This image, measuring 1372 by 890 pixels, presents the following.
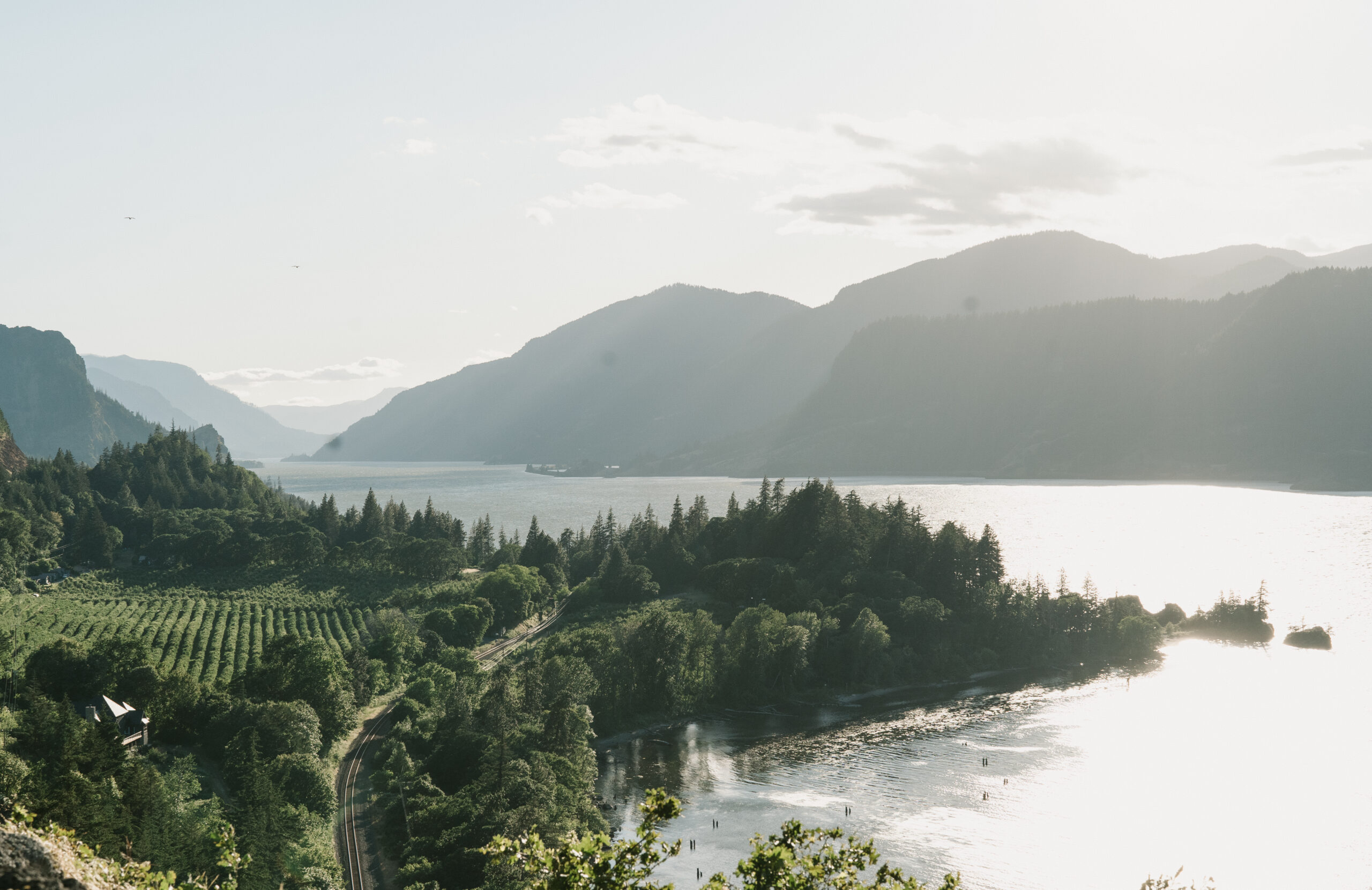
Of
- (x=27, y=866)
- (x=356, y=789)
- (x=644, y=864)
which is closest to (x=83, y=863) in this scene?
(x=27, y=866)

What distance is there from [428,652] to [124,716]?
36.4 meters

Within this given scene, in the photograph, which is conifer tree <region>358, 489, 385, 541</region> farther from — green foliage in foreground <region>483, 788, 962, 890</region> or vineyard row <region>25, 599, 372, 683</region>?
green foliage in foreground <region>483, 788, 962, 890</region>

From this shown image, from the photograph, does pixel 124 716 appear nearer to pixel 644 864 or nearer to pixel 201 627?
pixel 201 627

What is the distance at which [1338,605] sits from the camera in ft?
454

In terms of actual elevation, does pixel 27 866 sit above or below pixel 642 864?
above

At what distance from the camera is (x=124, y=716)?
59.6m

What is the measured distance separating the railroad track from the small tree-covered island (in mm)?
678

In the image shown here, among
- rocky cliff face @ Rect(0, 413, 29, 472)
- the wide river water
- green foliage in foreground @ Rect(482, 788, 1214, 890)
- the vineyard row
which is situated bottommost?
the wide river water

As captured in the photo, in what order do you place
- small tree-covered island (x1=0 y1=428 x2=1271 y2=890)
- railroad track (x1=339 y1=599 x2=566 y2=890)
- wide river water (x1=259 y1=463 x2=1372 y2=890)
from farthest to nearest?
wide river water (x1=259 y1=463 x2=1372 y2=890) < railroad track (x1=339 y1=599 x2=566 y2=890) < small tree-covered island (x1=0 y1=428 x2=1271 y2=890)

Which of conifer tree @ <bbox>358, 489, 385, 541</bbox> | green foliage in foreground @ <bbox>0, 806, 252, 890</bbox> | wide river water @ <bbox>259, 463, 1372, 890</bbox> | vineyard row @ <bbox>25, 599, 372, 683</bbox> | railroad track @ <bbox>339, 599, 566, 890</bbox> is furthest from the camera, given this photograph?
conifer tree @ <bbox>358, 489, 385, 541</bbox>

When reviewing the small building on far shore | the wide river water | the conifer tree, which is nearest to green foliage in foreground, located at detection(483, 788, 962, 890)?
the wide river water

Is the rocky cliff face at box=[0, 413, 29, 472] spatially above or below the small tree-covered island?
above

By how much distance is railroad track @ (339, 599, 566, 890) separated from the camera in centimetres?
4859

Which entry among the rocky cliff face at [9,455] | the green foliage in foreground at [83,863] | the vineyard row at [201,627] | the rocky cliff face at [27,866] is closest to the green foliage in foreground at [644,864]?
the green foliage in foreground at [83,863]
